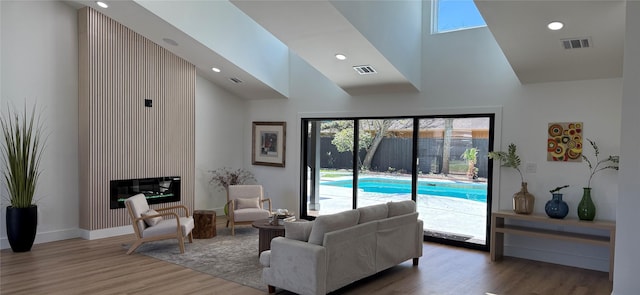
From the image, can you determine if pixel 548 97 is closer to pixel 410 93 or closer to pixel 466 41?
pixel 466 41

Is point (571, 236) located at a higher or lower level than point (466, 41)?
lower

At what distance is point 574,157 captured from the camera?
19.7ft

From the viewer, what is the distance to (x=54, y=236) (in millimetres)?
7004

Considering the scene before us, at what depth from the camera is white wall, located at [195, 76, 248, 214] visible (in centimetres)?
920

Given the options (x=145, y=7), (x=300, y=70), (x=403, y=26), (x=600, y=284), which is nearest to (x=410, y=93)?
(x=403, y=26)

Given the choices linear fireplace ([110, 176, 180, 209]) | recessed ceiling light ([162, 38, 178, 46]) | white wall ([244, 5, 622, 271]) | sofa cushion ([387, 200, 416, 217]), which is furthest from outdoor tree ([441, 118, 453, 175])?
linear fireplace ([110, 176, 180, 209])

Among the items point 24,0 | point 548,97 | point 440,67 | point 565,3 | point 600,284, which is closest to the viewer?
point 565,3

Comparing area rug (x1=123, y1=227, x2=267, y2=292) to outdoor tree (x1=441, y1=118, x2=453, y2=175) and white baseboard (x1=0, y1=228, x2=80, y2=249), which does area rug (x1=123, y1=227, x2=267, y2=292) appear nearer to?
white baseboard (x1=0, y1=228, x2=80, y2=249)

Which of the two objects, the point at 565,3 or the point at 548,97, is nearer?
the point at 565,3

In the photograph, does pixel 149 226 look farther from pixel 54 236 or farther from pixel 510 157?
pixel 510 157

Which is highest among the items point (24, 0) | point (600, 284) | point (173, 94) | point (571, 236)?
point (24, 0)

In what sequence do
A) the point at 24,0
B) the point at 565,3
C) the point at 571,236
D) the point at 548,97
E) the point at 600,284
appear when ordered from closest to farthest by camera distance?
the point at 565,3
the point at 600,284
the point at 571,236
the point at 548,97
the point at 24,0

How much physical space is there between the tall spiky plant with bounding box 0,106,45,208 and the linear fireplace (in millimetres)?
1149

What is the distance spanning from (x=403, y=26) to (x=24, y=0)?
18.3 ft
